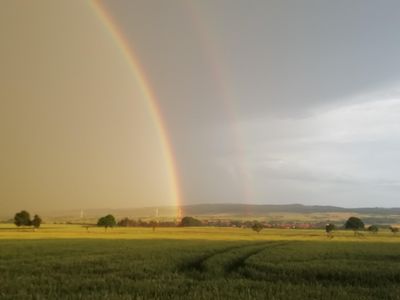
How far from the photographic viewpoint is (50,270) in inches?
1340

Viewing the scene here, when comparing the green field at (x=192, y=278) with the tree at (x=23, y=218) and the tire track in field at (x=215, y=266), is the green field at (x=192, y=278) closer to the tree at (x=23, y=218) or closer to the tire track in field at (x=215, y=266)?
the tire track in field at (x=215, y=266)

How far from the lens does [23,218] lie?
6294 inches

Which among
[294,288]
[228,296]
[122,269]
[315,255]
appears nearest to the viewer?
[228,296]

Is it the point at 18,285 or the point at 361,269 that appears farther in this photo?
the point at 361,269

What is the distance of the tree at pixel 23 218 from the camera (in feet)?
522

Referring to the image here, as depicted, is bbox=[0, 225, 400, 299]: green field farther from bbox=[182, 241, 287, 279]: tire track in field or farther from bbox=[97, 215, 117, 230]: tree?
bbox=[97, 215, 117, 230]: tree

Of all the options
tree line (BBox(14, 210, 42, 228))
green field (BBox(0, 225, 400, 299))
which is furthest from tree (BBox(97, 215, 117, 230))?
green field (BBox(0, 225, 400, 299))

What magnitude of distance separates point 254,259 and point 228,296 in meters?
19.7

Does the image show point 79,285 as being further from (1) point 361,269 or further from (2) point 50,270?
(1) point 361,269

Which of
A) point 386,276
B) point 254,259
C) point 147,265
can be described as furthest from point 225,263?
point 386,276

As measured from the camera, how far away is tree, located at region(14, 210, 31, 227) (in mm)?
159125

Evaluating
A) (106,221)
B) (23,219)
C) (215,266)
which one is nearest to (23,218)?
(23,219)

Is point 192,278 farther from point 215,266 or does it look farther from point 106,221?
point 106,221

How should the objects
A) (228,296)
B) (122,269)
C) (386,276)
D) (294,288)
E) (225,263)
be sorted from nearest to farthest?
1. (228,296)
2. (294,288)
3. (386,276)
4. (122,269)
5. (225,263)
